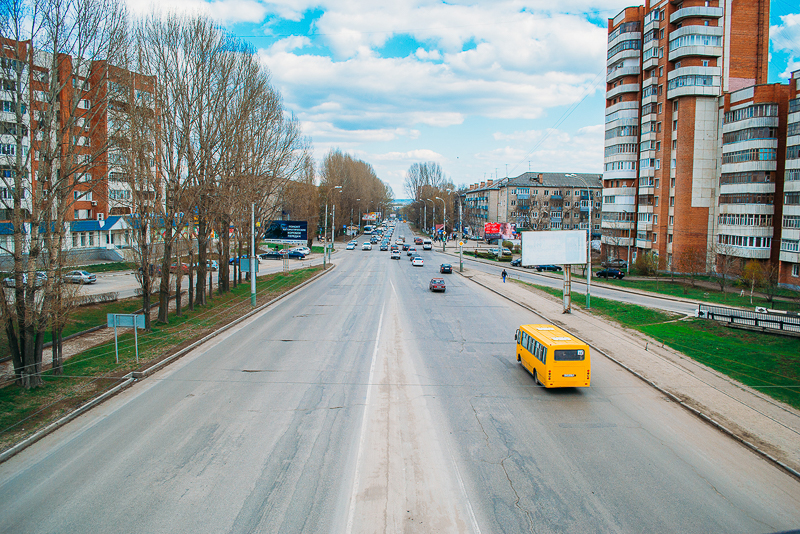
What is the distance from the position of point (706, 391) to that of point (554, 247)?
14.0 meters

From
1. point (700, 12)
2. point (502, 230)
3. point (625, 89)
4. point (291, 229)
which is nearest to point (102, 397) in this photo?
point (291, 229)

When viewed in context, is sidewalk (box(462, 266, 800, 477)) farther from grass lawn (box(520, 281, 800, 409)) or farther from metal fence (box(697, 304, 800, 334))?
metal fence (box(697, 304, 800, 334))

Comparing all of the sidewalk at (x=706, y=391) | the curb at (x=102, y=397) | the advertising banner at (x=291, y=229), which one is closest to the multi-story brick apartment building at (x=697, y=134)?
the sidewalk at (x=706, y=391)

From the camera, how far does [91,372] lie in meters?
16.3

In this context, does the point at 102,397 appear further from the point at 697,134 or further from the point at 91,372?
the point at 697,134

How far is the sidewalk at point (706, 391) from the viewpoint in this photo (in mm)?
11773

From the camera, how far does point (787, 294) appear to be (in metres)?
39.9

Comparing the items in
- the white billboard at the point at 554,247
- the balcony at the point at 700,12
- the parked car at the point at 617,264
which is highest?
the balcony at the point at 700,12

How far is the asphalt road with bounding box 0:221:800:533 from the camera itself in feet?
27.7

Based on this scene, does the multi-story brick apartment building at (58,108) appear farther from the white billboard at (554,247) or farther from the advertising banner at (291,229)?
the advertising banner at (291,229)

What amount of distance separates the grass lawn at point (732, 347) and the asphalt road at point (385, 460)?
453 cm

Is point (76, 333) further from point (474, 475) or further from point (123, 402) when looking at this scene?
point (474, 475)

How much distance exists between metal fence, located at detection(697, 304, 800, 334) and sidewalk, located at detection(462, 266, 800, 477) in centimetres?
623

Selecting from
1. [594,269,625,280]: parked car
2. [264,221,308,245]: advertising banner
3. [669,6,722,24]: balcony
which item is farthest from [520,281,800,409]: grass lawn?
[264,221,308,245]: advertising banner
